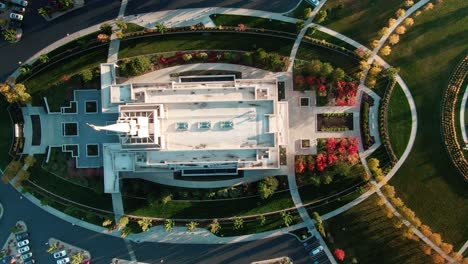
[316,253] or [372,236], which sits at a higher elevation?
[372,236]

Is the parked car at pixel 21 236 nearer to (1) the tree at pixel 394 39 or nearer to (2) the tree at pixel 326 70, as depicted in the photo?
(2) the tree at pixel 326 70

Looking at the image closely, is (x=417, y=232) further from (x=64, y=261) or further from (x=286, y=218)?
(x=64, y=261)

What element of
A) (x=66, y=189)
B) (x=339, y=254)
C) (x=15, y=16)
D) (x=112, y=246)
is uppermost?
(x=15, y=16)

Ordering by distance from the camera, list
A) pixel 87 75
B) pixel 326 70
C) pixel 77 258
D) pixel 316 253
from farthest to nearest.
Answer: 1. pixel 316 253
2. pixel 77 258
3. pixel 87 75
4. pixel 326 70

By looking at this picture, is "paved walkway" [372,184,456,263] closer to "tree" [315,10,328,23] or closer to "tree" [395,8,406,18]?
"tree" [395,8,406,18]

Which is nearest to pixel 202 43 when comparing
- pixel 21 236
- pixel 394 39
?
pixel 394 39
